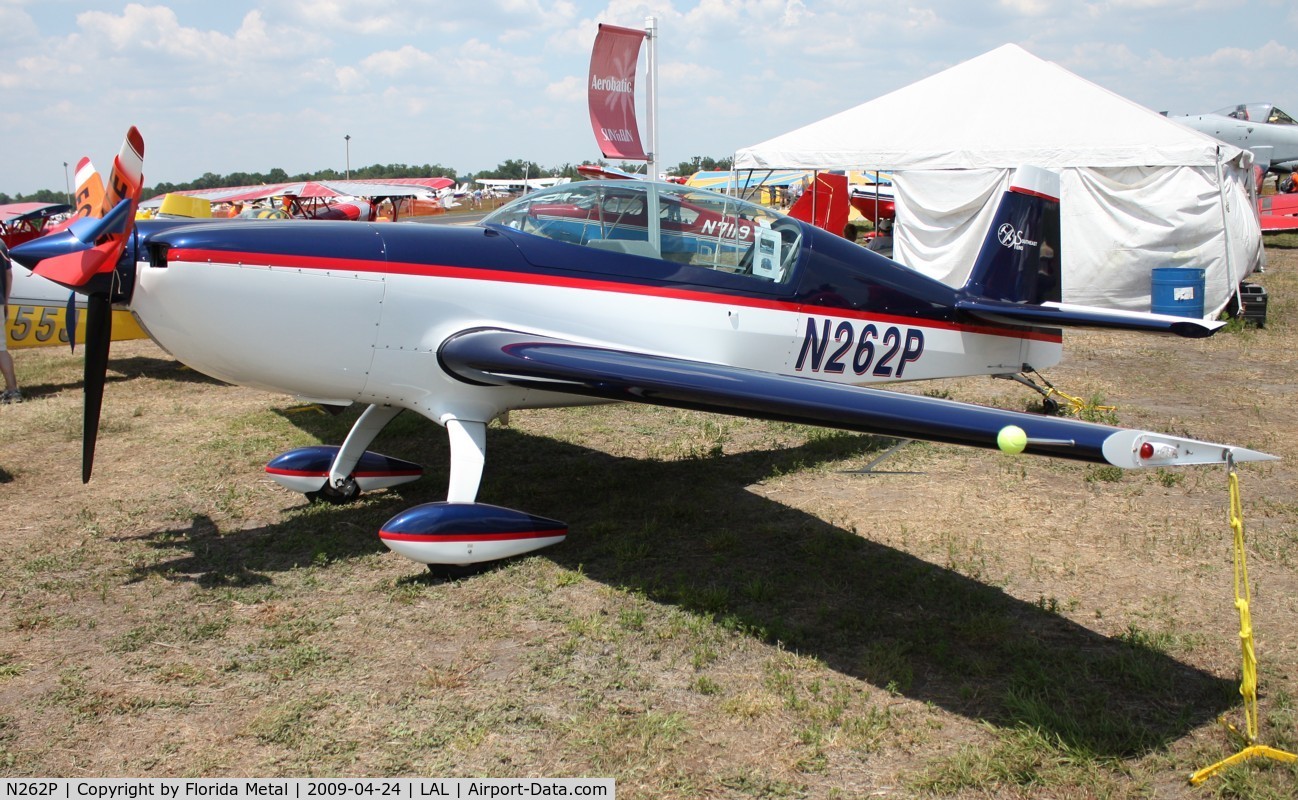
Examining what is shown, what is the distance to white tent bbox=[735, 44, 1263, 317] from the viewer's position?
517 inches

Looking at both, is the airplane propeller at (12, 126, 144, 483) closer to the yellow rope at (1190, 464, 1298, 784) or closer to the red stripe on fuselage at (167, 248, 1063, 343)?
the red stripe on fuselage at (167, 248, 1063, 343)

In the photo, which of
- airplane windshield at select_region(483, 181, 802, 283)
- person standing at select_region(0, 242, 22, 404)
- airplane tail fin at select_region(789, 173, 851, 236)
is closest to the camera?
airplane windshield at select_region(483, 181, 802, 283)

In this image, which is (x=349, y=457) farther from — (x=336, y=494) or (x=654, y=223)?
(x=654, y=223)

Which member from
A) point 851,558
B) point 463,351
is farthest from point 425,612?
point 851,558

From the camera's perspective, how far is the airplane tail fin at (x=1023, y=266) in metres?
6.43

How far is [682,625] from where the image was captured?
14.2ft

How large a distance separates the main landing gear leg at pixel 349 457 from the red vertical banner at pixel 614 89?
28.4ft

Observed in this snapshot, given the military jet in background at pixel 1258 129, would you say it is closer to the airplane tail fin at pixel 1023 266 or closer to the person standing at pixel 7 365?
the airplane tail fin at pixel 1023 266

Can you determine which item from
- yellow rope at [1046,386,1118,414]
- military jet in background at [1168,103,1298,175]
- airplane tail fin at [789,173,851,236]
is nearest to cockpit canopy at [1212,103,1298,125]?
military jet in background at [1168,103,1298,175]

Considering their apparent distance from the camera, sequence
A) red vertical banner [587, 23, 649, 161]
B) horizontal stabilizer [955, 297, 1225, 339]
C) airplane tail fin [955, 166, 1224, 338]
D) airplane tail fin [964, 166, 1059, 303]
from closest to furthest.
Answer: horizontal stabilizer [955, 297, 1225, 339] → airplane tail fin [955, 166, 1224, 338] → airplane tail fin [964, 166, 1059, 303] → red vertical banner [587, 23, 649, 161]

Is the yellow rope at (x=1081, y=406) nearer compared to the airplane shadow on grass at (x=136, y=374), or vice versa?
the yellow rope at (x=1081, y=406)

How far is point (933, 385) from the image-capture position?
9273mm

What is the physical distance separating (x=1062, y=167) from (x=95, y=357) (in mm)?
12881

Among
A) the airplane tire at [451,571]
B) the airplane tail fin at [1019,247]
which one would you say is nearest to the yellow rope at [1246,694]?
the airplane tire at [451,571]
